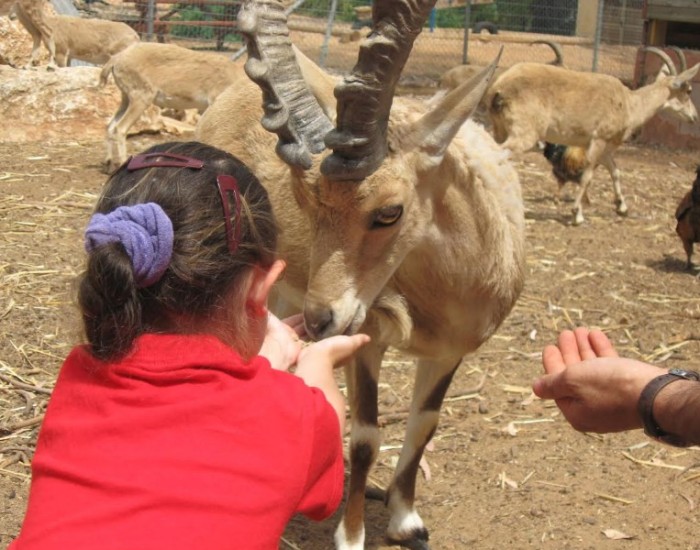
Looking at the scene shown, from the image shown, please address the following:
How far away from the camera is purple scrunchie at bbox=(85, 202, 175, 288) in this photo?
2.04 m

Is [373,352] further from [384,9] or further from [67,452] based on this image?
[67,452]

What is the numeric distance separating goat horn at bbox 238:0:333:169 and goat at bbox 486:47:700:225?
8255 millimetres

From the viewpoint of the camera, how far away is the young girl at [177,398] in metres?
1.96

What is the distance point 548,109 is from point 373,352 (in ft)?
27.8


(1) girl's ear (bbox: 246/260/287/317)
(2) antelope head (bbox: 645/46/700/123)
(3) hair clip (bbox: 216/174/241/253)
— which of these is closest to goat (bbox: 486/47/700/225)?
(2) antelope head (bbox: 645/46/700/123)

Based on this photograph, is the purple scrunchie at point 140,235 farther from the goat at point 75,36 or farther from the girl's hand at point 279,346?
the goat at point 75,36

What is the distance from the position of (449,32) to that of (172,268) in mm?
24378

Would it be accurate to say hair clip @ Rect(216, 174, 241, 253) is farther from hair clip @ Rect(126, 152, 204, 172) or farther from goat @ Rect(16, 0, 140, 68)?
goat @ Rect(16, 0, 140, 68)

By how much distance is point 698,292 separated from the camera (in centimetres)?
877

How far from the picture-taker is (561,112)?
1264 cm

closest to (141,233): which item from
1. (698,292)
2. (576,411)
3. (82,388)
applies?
(82,388)

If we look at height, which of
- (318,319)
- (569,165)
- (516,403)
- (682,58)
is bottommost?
(569,165)

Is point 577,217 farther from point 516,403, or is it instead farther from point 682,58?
point 516,403

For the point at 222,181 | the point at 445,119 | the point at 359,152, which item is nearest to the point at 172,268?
the point at 222,181
